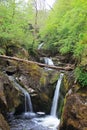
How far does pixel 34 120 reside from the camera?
10.7m

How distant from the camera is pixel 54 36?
2150cm

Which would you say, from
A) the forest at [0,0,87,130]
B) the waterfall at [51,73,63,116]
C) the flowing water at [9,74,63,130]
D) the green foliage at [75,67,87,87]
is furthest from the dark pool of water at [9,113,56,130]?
the green foliage at [75,67,87,87]

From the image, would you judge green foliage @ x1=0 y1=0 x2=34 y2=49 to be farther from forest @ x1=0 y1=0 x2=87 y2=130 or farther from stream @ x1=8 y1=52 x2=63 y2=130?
stream @ x1=8 y1=52 x2=63 y2=130

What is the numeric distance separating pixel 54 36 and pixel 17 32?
6627 millimetres

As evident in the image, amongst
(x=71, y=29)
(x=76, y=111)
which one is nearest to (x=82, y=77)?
(x=76, y=111)

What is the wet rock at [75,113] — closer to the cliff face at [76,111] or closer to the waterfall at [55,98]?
the cliff face at [76,111]

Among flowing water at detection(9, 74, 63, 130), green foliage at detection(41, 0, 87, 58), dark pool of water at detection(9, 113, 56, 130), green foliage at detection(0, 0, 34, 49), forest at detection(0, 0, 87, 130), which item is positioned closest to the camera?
forest at detection(0, 0, 87, 130)

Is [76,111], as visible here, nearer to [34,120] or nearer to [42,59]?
[34,120]

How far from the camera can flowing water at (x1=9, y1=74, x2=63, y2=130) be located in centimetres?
968

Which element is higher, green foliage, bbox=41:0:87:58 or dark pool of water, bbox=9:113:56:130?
green foliage, bbox=41:0:87:58

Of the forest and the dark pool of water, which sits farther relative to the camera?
the dark pool of water

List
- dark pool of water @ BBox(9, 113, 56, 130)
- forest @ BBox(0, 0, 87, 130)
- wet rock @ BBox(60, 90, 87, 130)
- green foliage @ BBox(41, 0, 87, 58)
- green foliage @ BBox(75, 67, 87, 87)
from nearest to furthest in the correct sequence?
1. wet rock @ BBox(60, 90, 87, 130)
2. green foliage @ BBox(75, 67, 87, 87)
3. forest @ BBox(0, 0, 87, 130)
4. dark pool of water @ BBox(9, 113, 56, 130)
5. green foliage @ BBox(41, 0, 87, 58)

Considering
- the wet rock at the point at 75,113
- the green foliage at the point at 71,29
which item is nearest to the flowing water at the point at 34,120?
the wet rock at the point at 75,113

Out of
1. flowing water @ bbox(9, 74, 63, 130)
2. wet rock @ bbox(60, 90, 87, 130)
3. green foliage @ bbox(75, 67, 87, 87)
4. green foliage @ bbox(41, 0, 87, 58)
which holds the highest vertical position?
green foliage @ bbox(41, 0, 87, 58)
